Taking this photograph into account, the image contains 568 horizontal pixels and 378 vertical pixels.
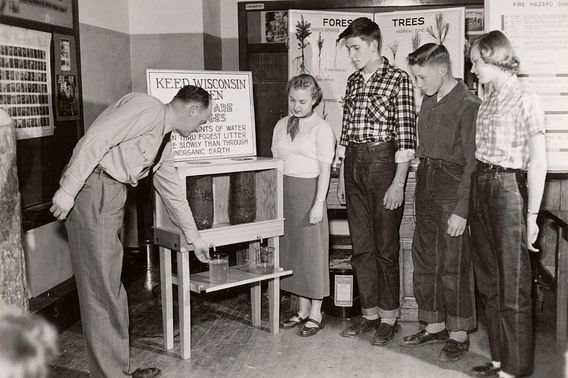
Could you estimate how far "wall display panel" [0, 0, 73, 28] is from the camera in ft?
11.9

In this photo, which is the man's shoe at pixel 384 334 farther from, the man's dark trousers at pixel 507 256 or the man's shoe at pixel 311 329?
the man's dark trousers at pixel 507 256

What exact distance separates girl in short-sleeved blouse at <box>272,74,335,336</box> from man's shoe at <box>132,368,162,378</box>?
95cm

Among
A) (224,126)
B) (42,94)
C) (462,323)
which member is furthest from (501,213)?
(42,94)

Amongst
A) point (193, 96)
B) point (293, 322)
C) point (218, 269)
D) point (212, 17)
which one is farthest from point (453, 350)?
point (212, 17)

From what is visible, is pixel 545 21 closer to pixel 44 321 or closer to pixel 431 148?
pixel 431 148

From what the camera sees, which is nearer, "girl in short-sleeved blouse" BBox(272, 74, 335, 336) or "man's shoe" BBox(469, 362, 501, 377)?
"man's shoe" BBox(469, 362, 501, 377)

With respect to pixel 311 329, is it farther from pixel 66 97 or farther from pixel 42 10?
pixel 42 10

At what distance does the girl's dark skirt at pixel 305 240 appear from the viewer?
4.07m

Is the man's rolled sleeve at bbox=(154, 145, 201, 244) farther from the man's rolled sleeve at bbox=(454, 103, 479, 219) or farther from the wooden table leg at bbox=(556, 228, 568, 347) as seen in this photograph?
the wooden table leg at bbox=(556, 228, 568, 347)

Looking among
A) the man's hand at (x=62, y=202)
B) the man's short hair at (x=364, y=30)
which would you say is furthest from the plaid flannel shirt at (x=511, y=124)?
the man's hand at (x=62, y=202)

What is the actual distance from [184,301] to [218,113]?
1.10m

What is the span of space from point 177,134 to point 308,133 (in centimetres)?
75

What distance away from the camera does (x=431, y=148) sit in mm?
3662

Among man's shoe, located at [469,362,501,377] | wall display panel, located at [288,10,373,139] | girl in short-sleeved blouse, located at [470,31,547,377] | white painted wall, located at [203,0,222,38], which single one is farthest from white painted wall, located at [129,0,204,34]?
man's shoe, located at [469,362,501,377]
